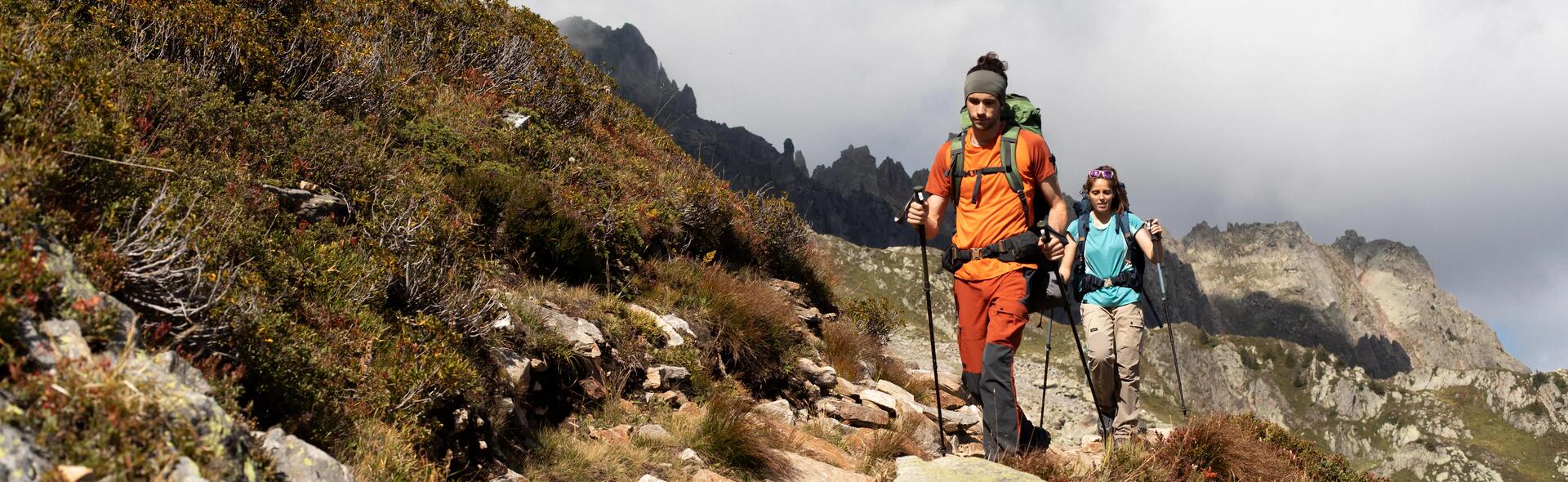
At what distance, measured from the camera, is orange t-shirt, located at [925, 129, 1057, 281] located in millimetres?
5774

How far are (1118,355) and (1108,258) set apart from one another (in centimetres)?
89

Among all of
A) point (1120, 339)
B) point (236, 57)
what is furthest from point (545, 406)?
point (1120, 339)

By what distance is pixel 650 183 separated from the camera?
10227 millimetres

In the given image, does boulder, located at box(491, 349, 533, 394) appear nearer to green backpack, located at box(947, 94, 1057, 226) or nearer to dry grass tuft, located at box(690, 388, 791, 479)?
dry grass tuft, located at box(690, 388, 791, 479)

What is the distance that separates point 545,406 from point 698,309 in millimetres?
2472

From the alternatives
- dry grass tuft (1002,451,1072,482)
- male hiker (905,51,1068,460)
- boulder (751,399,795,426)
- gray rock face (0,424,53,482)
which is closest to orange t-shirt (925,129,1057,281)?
male hiker (905,51,1068,460)

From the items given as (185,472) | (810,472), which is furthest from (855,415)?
(185,472)

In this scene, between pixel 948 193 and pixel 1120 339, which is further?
pixel 1120 339

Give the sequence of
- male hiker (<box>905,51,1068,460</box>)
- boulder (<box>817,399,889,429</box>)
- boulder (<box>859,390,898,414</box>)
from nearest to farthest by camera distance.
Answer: male hiker (<box>905,51,1068,460</box>)
boulder (<box>817,399,889,429</box>)
boulder (<box>859,390,898,414</box>)

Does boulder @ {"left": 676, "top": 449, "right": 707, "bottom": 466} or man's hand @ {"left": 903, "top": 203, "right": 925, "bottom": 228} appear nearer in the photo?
boulder @ {"left": 676, "top": 449, "right": 707, "bottom": 466}

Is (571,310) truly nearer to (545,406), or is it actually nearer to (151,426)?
(545,406)

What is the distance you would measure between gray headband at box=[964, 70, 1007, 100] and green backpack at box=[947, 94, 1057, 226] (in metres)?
0.21

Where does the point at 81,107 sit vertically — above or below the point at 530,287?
above

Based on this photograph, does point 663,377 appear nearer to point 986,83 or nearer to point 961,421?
point 986,83
